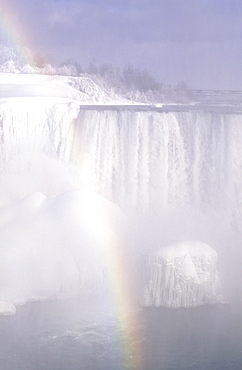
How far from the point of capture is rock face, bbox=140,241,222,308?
1256 cm

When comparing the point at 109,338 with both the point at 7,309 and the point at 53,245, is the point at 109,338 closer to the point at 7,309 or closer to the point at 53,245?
the point at 7,309

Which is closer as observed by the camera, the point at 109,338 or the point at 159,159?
the point at 109,338

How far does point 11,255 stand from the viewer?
45.7 feet

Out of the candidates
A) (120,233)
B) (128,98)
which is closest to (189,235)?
(120,233)

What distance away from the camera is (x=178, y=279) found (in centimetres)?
1254

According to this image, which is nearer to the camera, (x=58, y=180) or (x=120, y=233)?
(x=120, y=233)

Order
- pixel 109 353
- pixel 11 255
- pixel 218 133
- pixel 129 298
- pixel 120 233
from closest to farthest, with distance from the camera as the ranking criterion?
1. pixel 109 353
2. pixel 129 298
3. pixel 11 255
4. pixel 120 233
5. pixel 218 133

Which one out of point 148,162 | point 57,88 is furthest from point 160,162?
Answer: point 57,88

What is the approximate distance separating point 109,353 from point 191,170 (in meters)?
7.75

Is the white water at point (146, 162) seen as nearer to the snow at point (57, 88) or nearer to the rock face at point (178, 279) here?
the snow at point (57, 88)

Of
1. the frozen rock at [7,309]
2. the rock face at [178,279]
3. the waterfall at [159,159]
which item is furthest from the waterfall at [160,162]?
the frozen rock at [7,309]

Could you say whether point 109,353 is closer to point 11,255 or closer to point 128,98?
point 11,255

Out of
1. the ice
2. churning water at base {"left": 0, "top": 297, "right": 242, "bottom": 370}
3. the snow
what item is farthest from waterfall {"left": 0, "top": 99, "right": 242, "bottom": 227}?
churning water at base {"left": 0, "top": 297, "right": 242, "bottom": 370}

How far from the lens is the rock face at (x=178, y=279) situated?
12562mm
